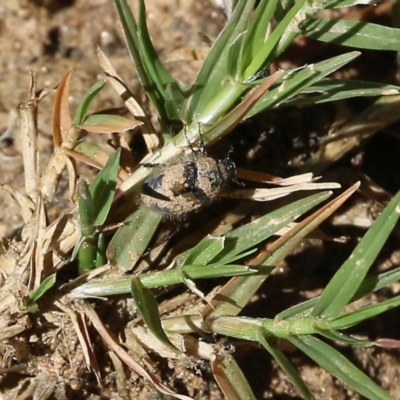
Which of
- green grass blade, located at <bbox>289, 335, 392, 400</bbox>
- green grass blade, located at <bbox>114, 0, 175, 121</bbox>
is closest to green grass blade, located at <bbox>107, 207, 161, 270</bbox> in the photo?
green grass blade, located at <bbox>114, 0, 175, 121</bbox>

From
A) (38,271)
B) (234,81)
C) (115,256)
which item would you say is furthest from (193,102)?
(38,271)

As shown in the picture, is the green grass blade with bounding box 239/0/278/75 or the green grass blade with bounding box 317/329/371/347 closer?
the green grass blade with bounding box 317/329/371/347

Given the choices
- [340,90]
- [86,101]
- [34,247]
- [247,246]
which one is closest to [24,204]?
[34,247]

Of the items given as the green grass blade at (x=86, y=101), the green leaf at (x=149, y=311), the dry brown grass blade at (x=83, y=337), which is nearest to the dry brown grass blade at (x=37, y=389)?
the dry brown grass blade at (x=83, y=337)

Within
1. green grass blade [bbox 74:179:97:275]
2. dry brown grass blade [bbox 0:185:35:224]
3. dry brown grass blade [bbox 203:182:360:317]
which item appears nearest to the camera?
green grass blade [bbox 74:179:97:275]

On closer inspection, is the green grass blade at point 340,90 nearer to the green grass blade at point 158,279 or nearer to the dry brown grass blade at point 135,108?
the dry brown grass blade at point 135,108

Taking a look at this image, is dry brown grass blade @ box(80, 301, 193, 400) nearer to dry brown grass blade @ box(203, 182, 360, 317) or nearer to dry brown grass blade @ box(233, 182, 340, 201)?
dry brown grass blade @ box(203, 182, 360, 317)
